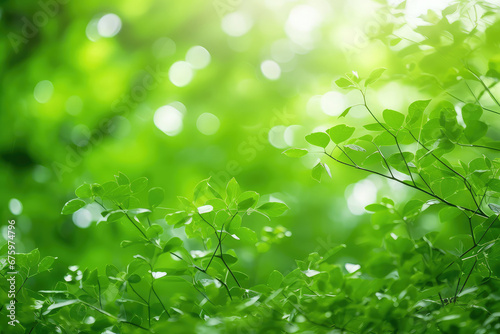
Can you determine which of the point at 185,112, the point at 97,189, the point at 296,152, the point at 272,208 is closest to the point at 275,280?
the point at 272,208

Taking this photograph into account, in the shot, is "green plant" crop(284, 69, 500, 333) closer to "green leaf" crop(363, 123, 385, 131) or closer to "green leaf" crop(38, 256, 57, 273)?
"green leaf" crop(363, 123, 385, 131)

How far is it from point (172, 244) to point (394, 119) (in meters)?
0.46

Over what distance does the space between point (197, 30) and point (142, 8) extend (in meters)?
0.38

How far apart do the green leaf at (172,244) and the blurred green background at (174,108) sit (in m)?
1.40

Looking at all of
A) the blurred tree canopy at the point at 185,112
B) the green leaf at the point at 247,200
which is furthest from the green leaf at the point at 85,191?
the blurred tree canopy at the point at 185,112

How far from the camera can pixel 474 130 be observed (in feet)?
2.23

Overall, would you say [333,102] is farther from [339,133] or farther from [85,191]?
[85,191]

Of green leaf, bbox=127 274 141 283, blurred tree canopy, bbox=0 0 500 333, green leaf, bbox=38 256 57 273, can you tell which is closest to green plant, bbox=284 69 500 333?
green leaf, bbox=127 274 141 283

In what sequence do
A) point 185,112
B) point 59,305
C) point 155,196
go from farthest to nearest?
point 185,112 < point 155,196 < point 59,305

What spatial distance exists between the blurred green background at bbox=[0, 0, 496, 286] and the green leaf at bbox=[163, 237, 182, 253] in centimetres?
140

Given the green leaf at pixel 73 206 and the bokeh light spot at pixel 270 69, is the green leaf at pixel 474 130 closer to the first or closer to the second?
the green leaf at pixel 73 206

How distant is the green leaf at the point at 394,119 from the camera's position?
2.34 ft

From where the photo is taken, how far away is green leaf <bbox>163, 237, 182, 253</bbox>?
69cm

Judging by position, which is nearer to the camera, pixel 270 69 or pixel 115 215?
pixel 115 215
